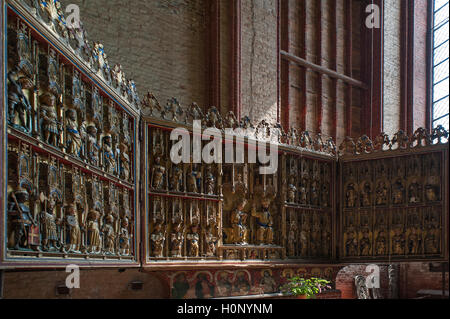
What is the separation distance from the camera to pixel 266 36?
46.5 ft

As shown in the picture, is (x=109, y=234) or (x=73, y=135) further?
(x=109, y=234)

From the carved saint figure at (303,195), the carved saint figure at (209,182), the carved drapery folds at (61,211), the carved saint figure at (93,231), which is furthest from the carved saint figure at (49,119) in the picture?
the carved saint figure at (303,195)

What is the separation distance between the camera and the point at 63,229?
19.0 feet

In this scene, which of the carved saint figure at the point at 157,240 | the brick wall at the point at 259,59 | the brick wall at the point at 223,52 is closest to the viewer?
the carved saint figure at the point at 157,240

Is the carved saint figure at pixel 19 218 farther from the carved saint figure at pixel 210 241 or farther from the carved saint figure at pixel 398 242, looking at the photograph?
the carved saint figure at pixel 398 242

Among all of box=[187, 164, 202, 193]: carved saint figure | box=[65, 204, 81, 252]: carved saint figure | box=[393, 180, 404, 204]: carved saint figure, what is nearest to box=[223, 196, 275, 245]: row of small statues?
box=[187, 164, 202, 193]: carved saint figure

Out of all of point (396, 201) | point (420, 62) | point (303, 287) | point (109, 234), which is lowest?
point (303, 287)

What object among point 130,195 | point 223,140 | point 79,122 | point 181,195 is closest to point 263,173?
point 223,140

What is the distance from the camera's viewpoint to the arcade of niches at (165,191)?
5090 mm

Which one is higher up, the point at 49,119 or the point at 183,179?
the point at 49,119

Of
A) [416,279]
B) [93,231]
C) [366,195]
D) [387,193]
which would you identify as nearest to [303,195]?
[366,195]

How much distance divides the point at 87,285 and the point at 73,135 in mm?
4634

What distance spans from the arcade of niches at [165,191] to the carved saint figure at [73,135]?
0.7 inches

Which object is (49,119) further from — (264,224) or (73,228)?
(264,224)
